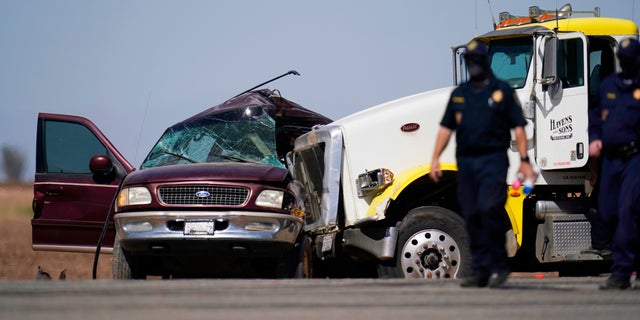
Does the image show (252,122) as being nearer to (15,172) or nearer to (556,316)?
(15,172)

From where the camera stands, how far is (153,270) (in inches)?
531

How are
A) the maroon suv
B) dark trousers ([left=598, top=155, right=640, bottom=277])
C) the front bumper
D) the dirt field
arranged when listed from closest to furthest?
dark trousers ([left=598, top=155, right=640, bottom=277]), the front bumper, the maroon suv, the dirt field

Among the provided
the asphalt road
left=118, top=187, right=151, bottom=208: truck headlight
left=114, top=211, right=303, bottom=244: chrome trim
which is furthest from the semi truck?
the asphalt road

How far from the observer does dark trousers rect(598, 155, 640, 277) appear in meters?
10.2

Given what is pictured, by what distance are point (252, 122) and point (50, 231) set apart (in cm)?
266

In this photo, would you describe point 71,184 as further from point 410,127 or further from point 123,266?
point 410,127

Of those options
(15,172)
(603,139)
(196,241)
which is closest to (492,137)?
(603,139)

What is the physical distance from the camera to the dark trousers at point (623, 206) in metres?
10.2

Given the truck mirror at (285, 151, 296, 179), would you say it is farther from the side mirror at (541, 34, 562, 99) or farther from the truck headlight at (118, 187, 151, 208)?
the side mirror at (541, 34, 562, 99)

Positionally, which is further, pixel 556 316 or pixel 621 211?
pixel 621 211

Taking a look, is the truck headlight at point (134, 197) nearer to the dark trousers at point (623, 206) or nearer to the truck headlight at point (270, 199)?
the truck headlight at point (270, 199)

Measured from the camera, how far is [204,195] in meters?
12.7

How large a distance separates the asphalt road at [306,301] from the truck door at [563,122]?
3.25 meters

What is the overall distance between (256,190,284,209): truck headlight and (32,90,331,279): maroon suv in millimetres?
12
